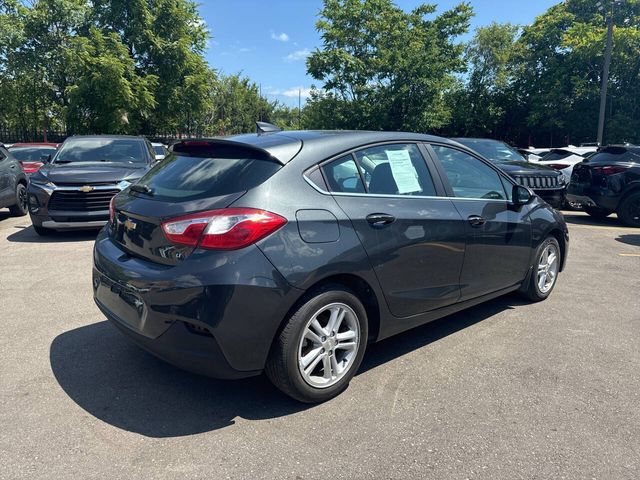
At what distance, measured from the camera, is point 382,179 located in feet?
11.3

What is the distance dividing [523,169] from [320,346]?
8006 millimetres

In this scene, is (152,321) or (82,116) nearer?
(152,321)

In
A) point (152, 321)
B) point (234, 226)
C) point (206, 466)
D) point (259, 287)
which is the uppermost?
point (234, 226)

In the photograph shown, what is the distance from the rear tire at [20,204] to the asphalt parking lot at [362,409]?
675cm

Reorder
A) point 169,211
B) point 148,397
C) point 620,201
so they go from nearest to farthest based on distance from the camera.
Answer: point 169,211 < point 148,397 < point 620,201

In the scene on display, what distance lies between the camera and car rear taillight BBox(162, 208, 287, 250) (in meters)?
2.70

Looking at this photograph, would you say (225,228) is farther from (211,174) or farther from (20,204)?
(20,204)

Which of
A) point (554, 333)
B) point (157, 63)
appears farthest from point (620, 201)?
point (157, 63)

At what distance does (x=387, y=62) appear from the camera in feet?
92.7

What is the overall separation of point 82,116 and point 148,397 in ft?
86.0

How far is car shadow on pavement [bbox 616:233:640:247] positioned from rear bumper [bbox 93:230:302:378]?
760cm

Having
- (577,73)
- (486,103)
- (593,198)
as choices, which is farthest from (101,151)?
(486,103)

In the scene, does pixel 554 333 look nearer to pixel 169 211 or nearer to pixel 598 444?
pixel 598 444

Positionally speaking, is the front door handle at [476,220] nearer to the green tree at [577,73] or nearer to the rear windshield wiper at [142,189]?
the rear windshield wiper at [142,189]
